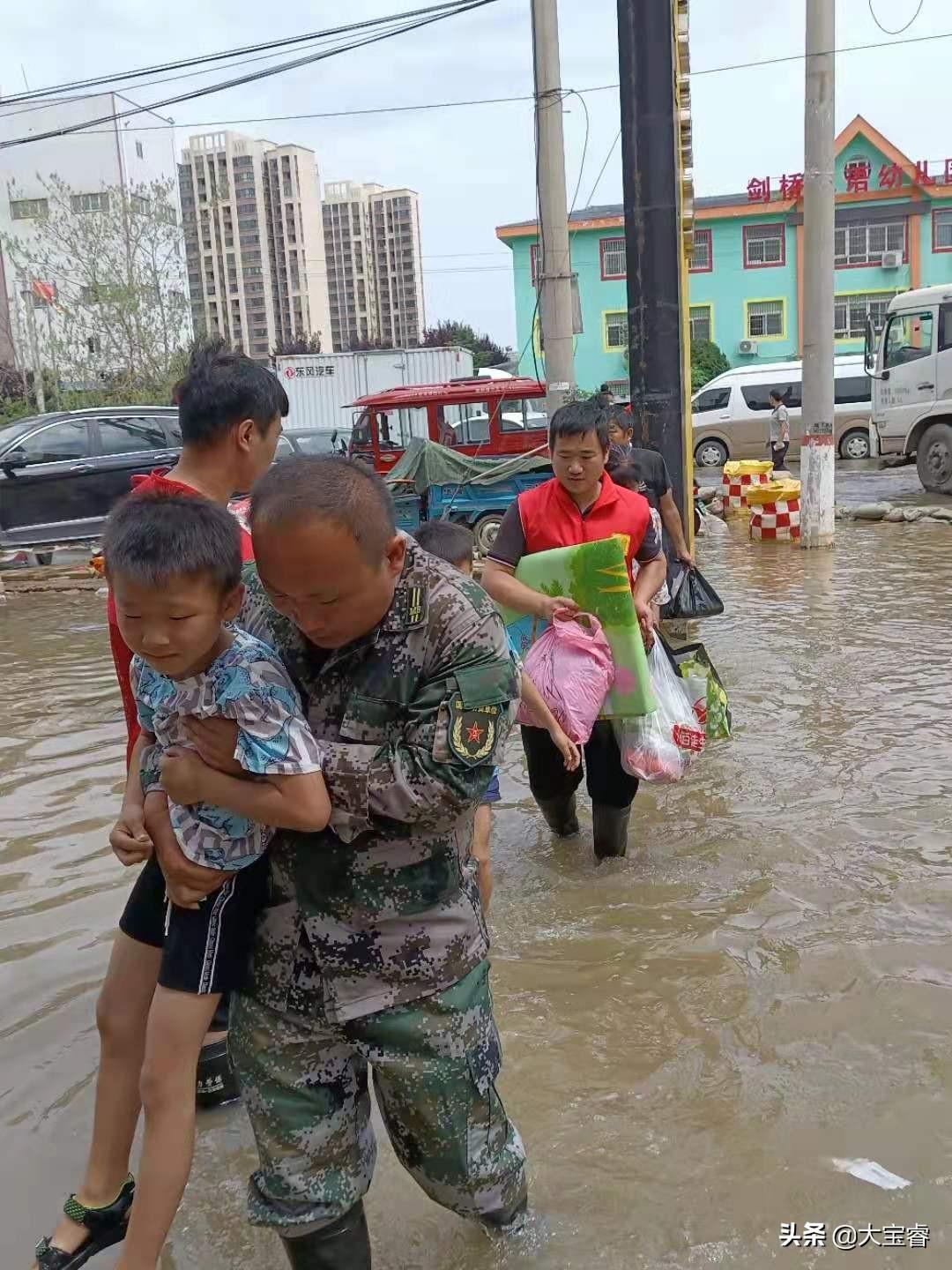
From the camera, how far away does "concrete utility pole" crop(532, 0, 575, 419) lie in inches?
414

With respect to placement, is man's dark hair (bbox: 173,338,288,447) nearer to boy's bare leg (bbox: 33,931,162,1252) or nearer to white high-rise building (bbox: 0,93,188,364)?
boy's bare leg (bbox: 33,931,162,1252)

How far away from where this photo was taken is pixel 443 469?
12422 mm

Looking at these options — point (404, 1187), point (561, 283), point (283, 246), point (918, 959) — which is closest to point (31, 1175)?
point (404, 1187)

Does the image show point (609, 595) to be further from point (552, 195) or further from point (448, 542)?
point (552, 195)

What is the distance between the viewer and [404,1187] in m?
2.43

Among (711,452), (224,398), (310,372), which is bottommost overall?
(711,452)

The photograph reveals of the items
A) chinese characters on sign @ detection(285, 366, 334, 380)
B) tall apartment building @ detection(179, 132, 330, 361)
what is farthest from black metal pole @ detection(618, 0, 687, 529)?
tall apartment building @ detection(179, 132, 330, 361)

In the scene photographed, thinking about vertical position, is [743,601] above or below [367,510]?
below

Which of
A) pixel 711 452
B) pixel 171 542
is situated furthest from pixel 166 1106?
pixel 711 452

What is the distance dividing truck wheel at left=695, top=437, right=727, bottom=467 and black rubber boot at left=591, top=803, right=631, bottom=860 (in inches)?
793

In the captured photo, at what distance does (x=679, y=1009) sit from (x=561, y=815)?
1.24 metres

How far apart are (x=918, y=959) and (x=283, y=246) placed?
5777 centimetres

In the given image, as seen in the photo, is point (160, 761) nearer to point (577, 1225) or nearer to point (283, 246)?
point (577, 1225)

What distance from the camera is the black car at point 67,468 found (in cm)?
1227
